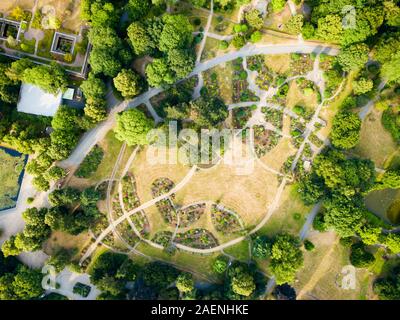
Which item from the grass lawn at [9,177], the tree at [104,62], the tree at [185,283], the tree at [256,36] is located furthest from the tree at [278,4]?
the grass lawn at [9,177]

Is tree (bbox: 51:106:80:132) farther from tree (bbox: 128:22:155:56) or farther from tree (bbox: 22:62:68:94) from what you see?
tree (bbox: 128:22:155:56)

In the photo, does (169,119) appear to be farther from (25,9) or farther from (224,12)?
(25,9)

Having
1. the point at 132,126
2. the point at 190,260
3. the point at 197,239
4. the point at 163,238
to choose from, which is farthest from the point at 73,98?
the point at 190,260

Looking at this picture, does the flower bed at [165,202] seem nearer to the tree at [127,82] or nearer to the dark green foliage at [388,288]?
the tree at [127,82]

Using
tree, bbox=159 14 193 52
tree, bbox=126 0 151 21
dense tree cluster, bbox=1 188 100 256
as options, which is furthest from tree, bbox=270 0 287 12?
dense tree cluster, bbox=1 188 100 256

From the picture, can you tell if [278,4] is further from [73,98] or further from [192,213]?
[192,213]

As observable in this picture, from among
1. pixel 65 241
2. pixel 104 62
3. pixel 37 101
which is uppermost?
pixel 104 62
